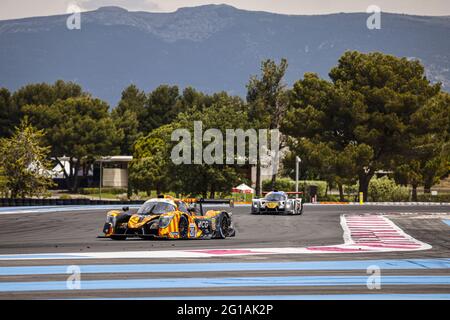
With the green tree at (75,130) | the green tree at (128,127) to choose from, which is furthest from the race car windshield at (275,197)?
the green tree at (128,127)

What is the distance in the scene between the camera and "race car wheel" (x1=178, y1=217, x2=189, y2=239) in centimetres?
2203

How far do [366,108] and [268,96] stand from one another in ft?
38.9

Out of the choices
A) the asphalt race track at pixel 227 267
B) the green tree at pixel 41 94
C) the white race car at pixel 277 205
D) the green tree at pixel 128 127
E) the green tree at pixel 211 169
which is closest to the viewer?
the asphalt race track at pixel 227 267

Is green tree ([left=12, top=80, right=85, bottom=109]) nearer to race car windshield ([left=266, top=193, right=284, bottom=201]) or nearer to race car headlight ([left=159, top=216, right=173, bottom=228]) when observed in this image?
race car windshield ([left=266, top=193, right=284, bottom=201])

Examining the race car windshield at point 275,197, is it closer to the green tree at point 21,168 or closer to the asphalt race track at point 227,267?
the asphalt race track at point 227,267

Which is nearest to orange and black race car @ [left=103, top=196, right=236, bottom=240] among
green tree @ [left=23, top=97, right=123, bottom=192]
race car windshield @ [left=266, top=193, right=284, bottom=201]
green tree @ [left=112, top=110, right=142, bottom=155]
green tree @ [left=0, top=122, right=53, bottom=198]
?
race car windshield @ [left=266, top=193, right=284, bottom=201]

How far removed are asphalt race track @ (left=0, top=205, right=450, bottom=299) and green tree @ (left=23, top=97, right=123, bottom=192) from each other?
78.8 metres

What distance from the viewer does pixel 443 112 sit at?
244ft

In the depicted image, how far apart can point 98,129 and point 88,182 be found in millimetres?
17147

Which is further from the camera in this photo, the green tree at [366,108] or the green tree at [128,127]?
the green tree at [128,127]

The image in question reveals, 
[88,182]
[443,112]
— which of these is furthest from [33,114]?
[443,112]

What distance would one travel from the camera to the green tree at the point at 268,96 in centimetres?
8006

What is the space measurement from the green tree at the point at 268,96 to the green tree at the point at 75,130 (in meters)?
29.0

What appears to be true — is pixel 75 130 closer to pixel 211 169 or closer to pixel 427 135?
pixel 211 169
